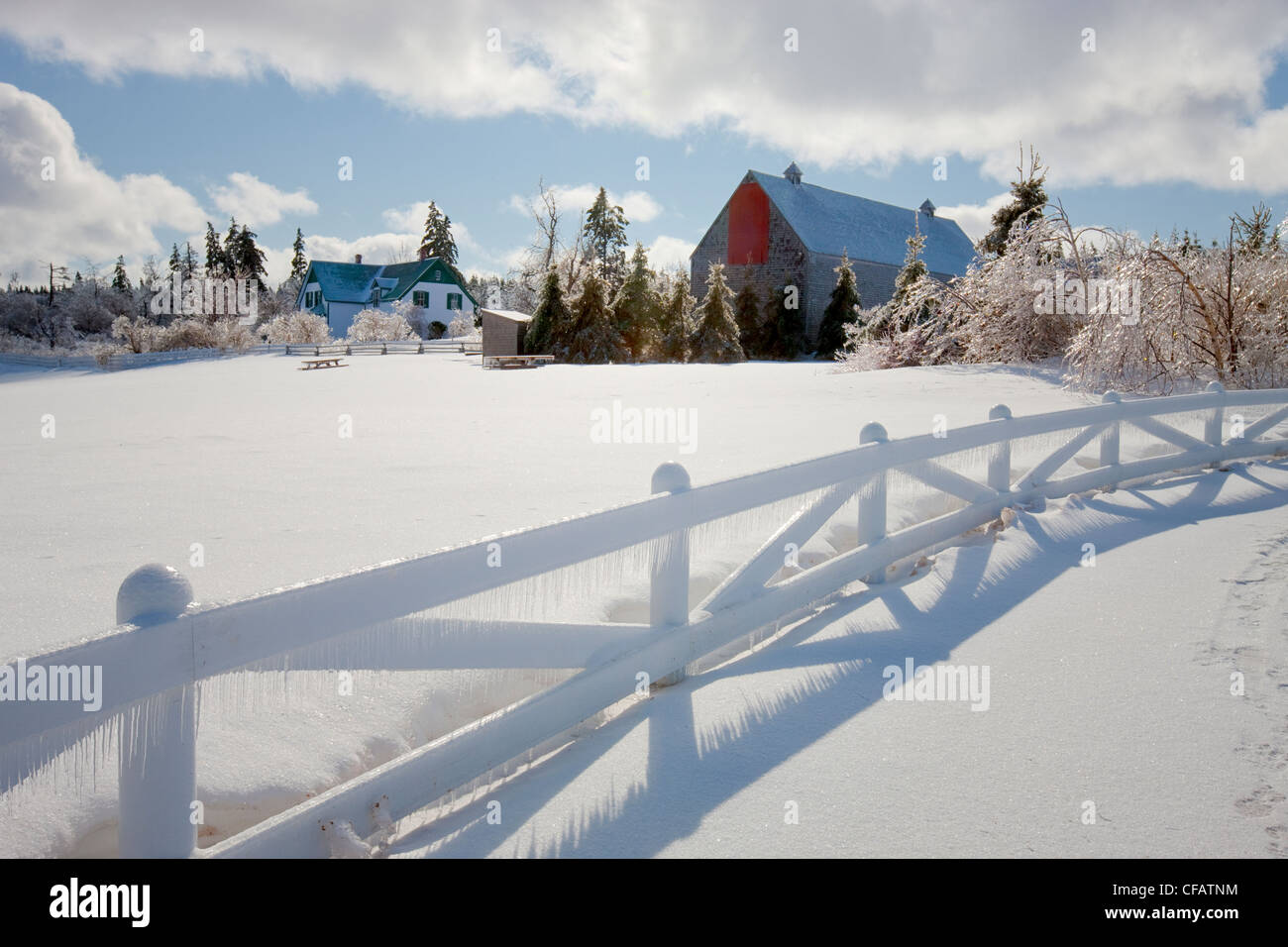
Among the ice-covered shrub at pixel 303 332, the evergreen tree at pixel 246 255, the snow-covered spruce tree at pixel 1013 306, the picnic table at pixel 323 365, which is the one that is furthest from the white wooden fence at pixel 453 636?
the evergreen tree at pixel 246 255

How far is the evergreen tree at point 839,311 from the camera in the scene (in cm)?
3841

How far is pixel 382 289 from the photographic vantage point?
63.3 metres

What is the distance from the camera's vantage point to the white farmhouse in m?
61.7

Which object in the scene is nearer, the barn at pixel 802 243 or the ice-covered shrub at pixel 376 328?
the barn at pixel 802 243

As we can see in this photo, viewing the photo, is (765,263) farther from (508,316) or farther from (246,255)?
(246,255)

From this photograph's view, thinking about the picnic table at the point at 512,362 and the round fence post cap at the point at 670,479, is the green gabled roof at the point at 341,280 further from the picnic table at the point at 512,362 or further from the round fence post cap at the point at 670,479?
the round fence post cap at the point at 670,479

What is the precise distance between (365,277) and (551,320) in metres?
34.9

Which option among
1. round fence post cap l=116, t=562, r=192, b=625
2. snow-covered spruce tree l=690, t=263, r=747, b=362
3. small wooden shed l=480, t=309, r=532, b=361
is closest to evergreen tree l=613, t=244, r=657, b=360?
snow-covered spruce tree l=690, t=263, r=747, b=362

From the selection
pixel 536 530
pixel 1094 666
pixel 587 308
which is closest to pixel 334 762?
pixel 536 530

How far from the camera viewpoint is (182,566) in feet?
16.5

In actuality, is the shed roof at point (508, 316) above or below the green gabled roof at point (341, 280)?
below

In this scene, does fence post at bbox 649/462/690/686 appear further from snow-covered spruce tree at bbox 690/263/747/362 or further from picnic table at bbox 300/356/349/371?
snow-covered spruce tree at bbox 690/263/747/362

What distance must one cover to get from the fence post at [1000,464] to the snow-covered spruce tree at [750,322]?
1382 inches

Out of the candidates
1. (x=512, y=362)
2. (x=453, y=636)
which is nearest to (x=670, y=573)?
(x=453, y=636)
